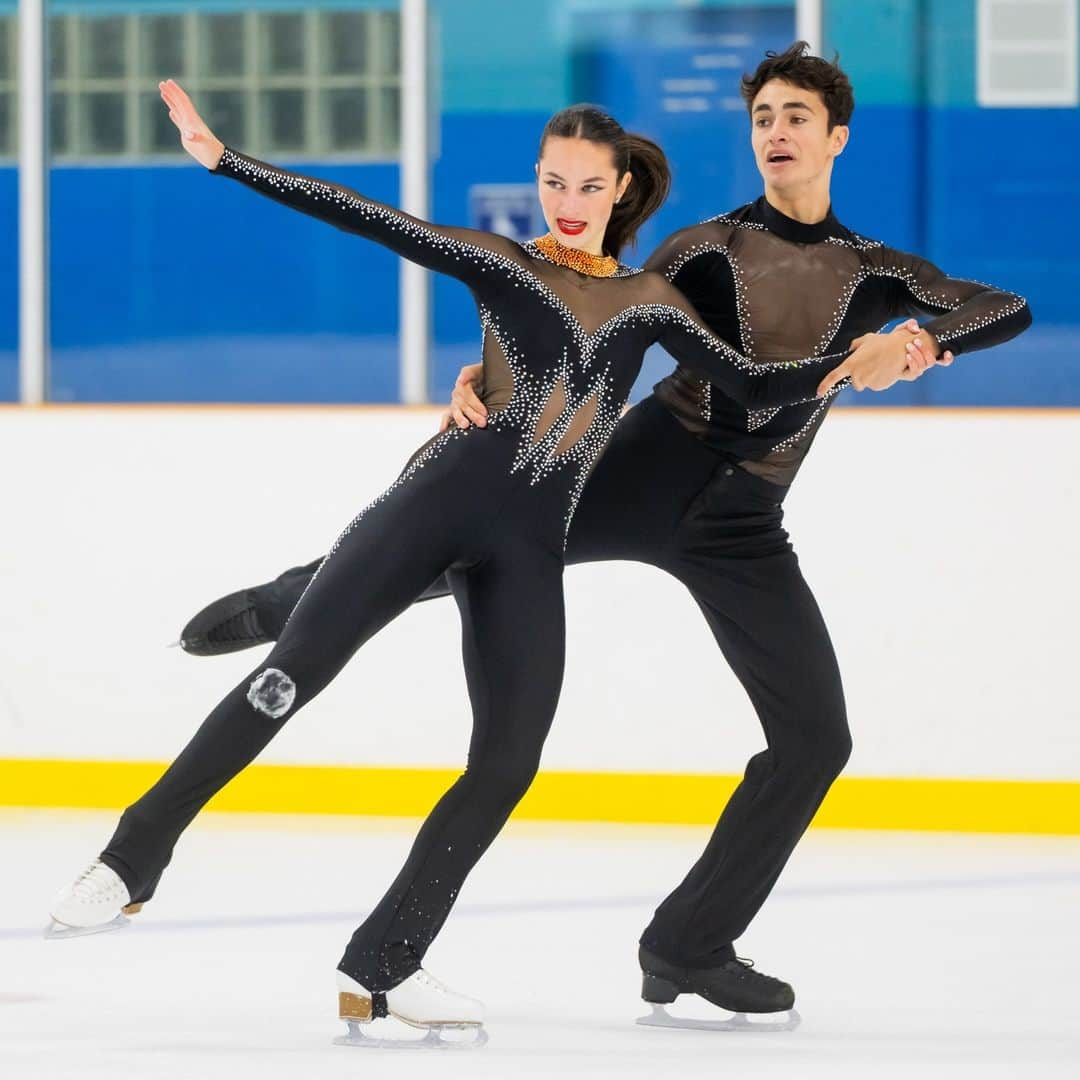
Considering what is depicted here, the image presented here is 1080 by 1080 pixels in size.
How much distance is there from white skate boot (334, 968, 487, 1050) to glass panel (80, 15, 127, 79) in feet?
10.8

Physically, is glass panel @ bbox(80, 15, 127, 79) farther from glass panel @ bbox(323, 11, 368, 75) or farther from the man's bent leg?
the man's bent leg

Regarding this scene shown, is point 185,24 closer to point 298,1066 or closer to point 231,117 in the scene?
point 231,117

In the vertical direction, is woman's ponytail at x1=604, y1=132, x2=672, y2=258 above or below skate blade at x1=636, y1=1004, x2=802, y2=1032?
above

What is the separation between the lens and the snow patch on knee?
9.46ft

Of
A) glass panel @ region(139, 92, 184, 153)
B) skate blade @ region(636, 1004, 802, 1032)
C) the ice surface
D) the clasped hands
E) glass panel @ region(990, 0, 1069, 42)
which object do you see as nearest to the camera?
the clasped hands

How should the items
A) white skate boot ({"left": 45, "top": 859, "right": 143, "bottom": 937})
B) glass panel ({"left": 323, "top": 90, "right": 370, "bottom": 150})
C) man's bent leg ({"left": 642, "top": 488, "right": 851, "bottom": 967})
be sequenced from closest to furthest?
white skate boot ({"left": 45, "top": 859, "right": 143, "bottom": 937}) → man's bent leg ({"left": 642, "top": 488, "right": 851, "bottom": 967}) → glass panel ({"left": 323, "top": 90, "right": 370, "bottom": 150})

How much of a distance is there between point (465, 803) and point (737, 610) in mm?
543

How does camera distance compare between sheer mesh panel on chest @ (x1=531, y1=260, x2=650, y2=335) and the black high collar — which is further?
the black high collar

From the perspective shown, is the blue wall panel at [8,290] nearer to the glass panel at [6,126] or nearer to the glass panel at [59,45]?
the glass panel at [6,126]

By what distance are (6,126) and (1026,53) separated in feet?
9.05

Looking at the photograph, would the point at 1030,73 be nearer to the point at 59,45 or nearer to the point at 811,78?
the point at 811,78

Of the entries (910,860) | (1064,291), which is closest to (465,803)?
(910,860)

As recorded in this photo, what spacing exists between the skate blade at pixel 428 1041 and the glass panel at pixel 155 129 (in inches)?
123

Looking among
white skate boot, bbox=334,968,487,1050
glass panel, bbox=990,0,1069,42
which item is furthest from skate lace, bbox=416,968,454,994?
glass panel, bbox=990,0,1069,42
